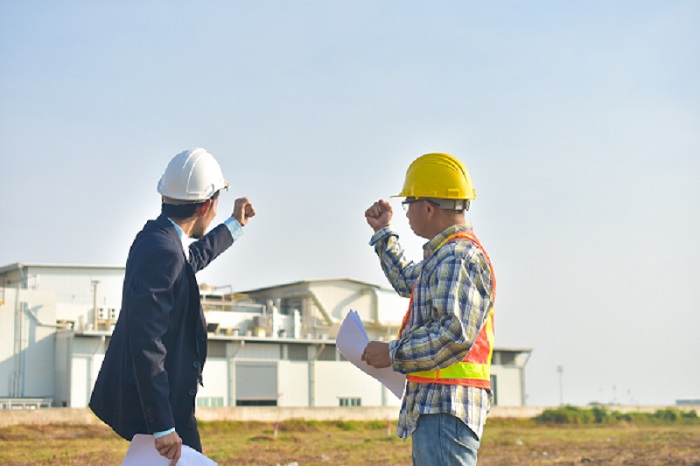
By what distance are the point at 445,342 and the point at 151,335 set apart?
3.77ft

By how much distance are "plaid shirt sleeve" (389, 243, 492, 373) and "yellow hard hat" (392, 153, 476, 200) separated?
29 cm

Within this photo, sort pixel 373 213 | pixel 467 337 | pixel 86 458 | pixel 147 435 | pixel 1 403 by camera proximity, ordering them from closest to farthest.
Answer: pixel 467 337 → pixel 147 435 → pixel 373 213 → pixel 86 458 → pixel 1 403

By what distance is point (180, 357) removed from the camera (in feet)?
12.8

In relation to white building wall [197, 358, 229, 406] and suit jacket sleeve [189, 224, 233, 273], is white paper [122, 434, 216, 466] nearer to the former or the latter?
suit jacket sleeve [189, 224, 233, 273]

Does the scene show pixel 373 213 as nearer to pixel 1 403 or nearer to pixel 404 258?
pixel 404 258

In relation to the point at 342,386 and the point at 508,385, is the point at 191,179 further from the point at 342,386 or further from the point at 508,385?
the point at 508,385

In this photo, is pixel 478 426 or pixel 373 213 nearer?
pixel 478 426

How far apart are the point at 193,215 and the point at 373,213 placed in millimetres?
883

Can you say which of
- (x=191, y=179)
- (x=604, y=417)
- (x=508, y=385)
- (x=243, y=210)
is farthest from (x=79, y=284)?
(x=191, y=179)

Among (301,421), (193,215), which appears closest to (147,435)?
(193,215)

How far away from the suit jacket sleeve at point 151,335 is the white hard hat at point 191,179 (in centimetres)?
41

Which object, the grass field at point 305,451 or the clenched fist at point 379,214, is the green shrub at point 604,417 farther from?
the clenched fist at point 379,214

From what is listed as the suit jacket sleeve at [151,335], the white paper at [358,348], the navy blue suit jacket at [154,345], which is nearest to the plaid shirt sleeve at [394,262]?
the white paper at [358,348]

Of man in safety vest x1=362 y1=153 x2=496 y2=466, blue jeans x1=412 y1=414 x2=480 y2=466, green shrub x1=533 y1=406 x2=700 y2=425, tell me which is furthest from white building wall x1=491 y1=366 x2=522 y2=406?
blue jeans x1=412 y1=414 x2=480 y2=466
